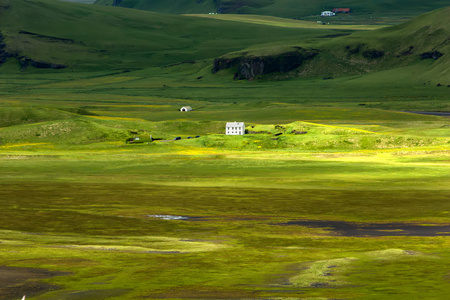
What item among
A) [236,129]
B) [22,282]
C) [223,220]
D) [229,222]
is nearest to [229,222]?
[229,222]

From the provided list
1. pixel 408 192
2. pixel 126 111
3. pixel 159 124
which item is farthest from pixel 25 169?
pixel 126 111

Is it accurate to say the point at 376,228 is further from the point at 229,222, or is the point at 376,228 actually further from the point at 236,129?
the point at 236,129

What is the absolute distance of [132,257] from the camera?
30828mm

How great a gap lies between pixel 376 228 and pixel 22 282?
23788mm

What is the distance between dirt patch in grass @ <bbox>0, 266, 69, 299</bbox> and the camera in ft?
76.4

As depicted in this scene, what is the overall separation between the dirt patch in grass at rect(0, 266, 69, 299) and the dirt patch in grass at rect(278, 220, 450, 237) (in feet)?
63.0

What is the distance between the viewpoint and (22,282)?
2492cm

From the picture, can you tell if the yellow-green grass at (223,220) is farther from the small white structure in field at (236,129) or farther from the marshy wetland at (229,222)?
the small white structure in field at (236,129)

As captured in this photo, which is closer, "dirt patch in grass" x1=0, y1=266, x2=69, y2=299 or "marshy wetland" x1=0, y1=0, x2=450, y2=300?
"dirt patch in grass" x1=0, y1=266, x2=69, y2=299

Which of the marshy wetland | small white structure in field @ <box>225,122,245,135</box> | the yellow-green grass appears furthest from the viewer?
small white structure in field @ <box>225,122,245,135</box>

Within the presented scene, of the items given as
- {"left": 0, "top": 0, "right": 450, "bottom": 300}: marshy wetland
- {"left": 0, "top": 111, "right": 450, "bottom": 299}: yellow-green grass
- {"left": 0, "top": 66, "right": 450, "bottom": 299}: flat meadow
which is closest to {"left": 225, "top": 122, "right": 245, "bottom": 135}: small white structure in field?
{"left": 0, "top": 0, "right": 450, "bottom": 300}: marshy wetland

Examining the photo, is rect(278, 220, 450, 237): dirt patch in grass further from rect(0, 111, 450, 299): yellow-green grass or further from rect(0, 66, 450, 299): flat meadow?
rect(0, 111, 450, 299): yellow-green grass

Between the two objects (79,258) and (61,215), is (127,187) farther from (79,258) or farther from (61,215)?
(79,258)

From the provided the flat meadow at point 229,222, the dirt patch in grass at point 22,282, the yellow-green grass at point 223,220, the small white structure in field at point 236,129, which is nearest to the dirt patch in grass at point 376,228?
the flat meadow at point 229,222
